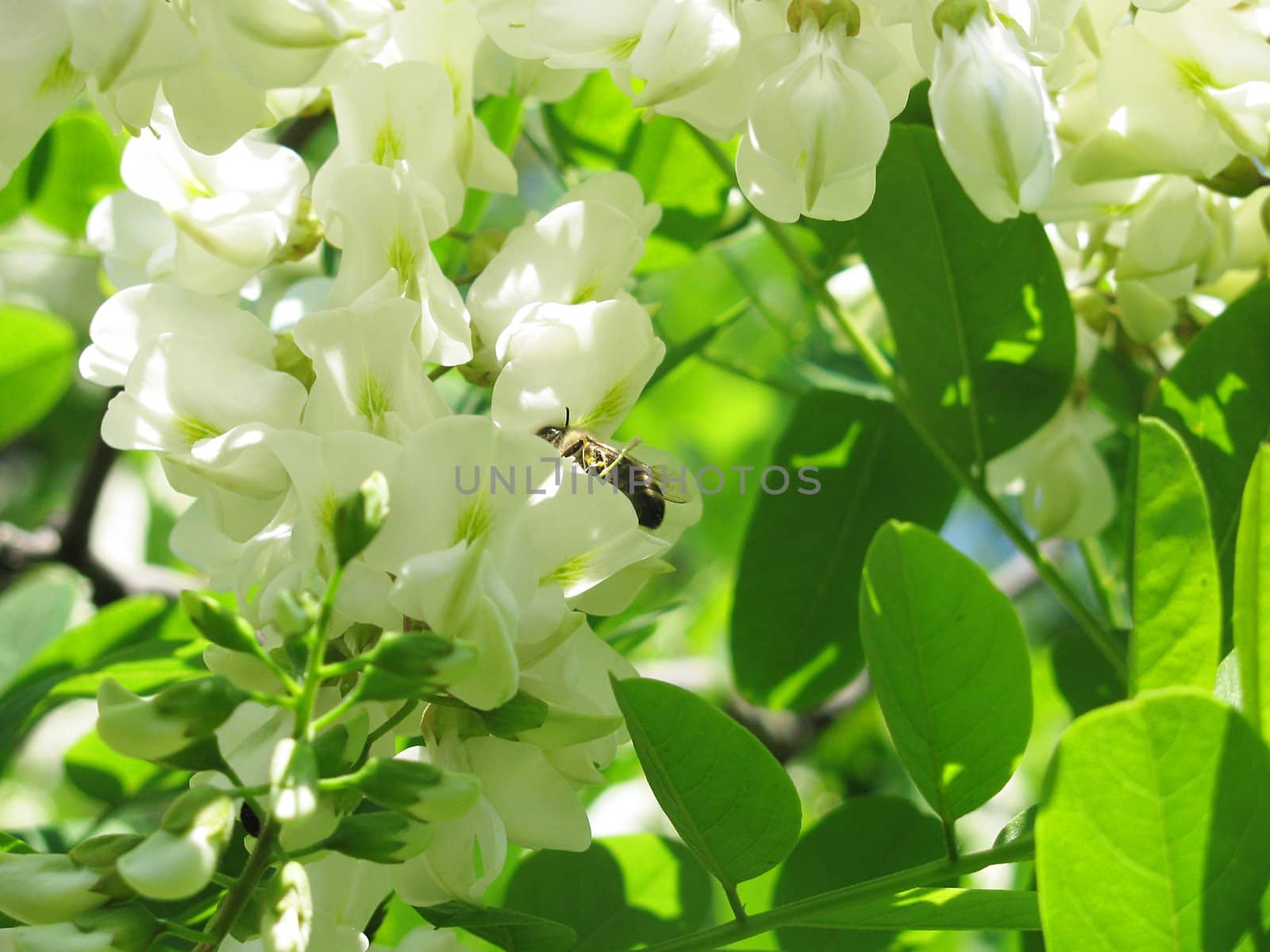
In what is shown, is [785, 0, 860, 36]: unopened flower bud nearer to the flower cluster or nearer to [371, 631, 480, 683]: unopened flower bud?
the flower cluster

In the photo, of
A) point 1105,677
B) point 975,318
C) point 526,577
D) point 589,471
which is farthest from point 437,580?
point 1105,677

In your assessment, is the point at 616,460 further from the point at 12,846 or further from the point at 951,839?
the point at 12,846

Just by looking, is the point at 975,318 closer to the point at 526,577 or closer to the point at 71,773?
the point at 526,577

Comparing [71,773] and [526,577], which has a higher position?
[526,577]

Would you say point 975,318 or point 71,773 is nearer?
point 975,318

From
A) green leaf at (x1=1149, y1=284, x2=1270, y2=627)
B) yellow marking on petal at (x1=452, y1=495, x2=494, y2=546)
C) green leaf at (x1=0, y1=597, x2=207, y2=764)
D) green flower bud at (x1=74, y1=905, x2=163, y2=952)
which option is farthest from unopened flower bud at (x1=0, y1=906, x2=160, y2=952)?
green leaf at (x1=1149, y1=284, x2=1270, y2=627)

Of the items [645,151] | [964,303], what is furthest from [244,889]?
[645,151]
